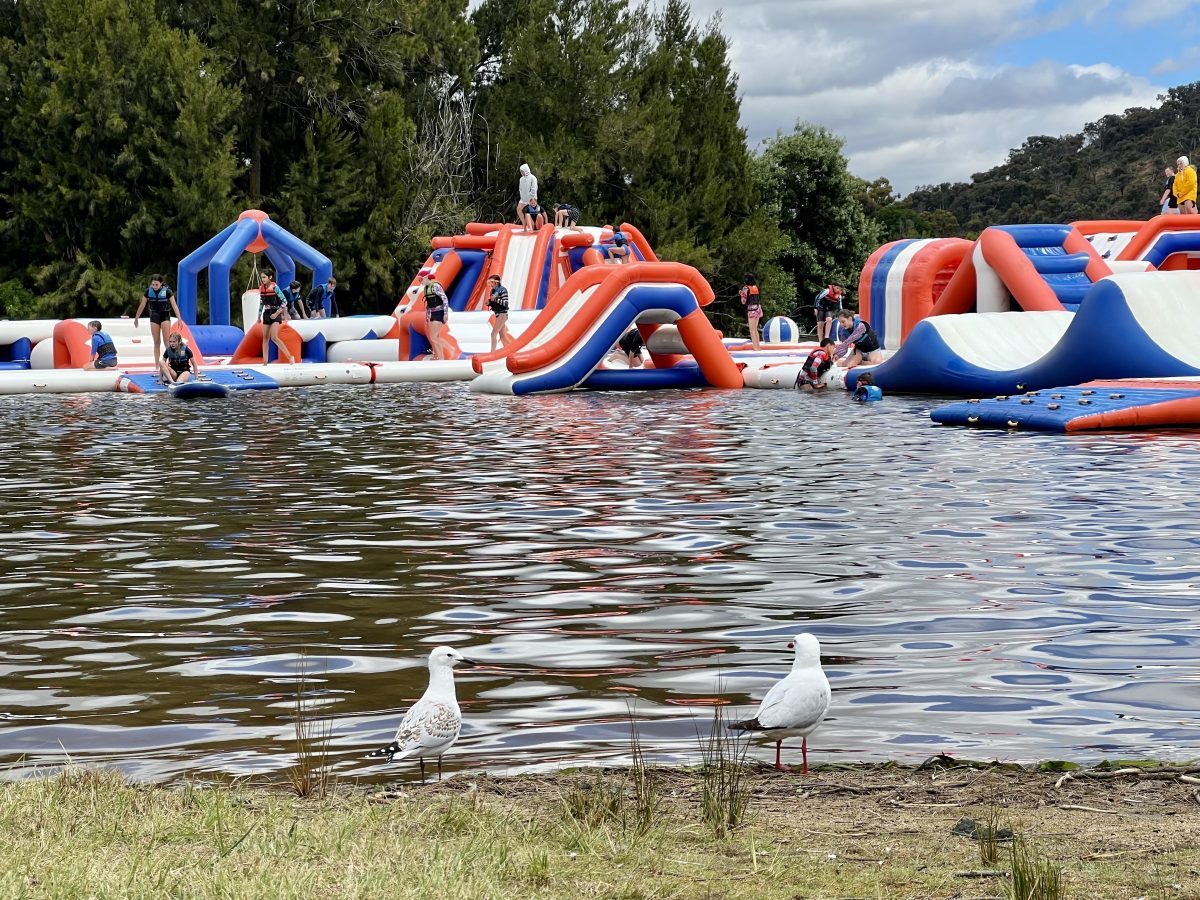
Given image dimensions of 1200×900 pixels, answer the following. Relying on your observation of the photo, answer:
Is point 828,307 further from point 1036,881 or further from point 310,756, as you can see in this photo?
point 1036,881

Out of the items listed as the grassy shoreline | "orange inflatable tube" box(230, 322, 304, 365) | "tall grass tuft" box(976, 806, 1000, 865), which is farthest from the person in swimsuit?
"tall grass tuft" box(976, 806, 1000, 865)

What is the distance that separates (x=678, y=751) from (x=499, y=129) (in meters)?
42.6

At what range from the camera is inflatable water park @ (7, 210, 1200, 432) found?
16.1 meters

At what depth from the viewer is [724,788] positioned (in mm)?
3900

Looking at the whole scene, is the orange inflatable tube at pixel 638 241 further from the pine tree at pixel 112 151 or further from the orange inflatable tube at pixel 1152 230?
the orange inflatable tube at pixel 1152 230

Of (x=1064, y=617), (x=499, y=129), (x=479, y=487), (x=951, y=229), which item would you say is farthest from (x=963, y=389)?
(x=951, y=229)

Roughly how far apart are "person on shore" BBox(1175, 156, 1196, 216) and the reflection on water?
52.1ft

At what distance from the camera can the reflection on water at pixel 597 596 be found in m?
4.82

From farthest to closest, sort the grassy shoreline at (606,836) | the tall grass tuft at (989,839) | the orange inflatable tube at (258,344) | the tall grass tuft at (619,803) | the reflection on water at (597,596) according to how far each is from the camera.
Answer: the orange inflatable tube at (258,344), the reflection on water at (597,596), the tall grass tuft at (619,803), the tall grass tuft at (989,839), the grassy shoreline at (606,836)

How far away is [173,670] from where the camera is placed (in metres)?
5.57

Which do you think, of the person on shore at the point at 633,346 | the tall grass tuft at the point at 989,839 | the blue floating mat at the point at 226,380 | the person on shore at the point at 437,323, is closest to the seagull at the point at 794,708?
the tall grass tuft at the point at 989,839

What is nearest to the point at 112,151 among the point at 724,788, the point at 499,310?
the point at 499,310

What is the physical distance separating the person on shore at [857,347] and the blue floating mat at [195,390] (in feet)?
28.4

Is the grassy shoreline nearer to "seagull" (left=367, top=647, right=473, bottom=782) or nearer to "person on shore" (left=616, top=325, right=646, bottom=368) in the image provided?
"seagull" (left=367, top=647, right=473, bottom=782)
